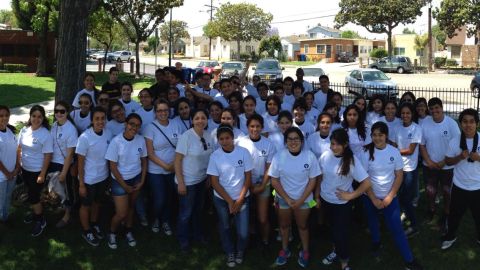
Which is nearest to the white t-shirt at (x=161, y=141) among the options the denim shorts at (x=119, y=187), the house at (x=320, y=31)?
the denim shorts at (x=119, y=187)

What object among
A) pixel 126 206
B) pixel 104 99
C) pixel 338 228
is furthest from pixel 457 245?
pixel 104 99

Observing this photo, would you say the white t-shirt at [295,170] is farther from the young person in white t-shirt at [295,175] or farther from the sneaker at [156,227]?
the sneaker at [156,227]

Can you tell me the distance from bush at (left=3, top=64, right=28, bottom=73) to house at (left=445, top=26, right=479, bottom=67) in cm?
4229

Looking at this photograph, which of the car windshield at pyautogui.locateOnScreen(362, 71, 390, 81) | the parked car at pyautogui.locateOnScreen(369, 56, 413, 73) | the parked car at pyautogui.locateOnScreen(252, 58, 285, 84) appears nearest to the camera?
the car windshield at pyautogui.locateOnScreen(362, 71, 390, 81)

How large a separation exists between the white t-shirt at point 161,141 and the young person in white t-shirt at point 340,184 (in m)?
1.74

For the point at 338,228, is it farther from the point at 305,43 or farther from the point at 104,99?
the point at 305,43

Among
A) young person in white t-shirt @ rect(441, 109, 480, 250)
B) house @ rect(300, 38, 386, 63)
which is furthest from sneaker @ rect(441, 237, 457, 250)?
house @ rect(300, 38, 386, 63)

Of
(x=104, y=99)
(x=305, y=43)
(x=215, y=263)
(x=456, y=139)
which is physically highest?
(x=305, y=43)

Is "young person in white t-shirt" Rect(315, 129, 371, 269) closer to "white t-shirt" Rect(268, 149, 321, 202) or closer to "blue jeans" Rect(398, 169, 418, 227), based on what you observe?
"white t-shirt" Rect(268, 149, 321, 202)

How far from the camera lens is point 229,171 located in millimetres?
4836

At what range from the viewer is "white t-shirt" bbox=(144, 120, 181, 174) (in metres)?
5.35

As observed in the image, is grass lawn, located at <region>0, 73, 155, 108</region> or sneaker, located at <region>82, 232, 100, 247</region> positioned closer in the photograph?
sneaker, located at <region>82, 232, 100, 247</region>

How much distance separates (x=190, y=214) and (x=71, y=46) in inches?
163

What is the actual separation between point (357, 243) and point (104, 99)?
151 inches
